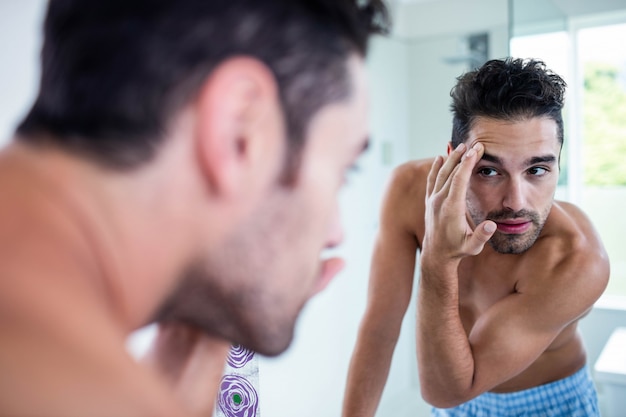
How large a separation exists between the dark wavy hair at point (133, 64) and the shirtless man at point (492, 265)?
2.40ft

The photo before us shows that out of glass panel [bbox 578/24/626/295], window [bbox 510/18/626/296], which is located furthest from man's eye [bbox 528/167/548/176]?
glass panel [bbox 578/24/626/295]

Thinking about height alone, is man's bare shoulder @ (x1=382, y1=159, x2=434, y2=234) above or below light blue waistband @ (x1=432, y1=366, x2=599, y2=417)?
above

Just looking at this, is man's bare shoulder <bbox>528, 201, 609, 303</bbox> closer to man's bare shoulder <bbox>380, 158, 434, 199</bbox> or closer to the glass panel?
man's bare shoulder <bbox>380, 158, 434, 199</bbox>

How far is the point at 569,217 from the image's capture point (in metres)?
1.30

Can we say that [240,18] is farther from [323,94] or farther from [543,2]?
[543,2]

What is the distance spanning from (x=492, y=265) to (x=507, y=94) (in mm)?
411

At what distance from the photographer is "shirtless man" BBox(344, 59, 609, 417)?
1.08 meters

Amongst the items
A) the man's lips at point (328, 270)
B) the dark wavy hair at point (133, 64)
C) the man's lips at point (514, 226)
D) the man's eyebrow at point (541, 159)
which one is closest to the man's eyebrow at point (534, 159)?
the man's eyebrow at point (541, 159)

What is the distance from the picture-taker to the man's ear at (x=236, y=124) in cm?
34

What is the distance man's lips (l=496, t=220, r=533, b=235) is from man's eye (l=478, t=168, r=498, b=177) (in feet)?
0.34

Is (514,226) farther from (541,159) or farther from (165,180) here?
(165,180)

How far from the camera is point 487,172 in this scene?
1.14m

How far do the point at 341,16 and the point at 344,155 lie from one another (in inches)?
3.9

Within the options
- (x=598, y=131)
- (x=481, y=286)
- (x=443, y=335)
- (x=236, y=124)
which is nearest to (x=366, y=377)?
(x=443, y=335)
